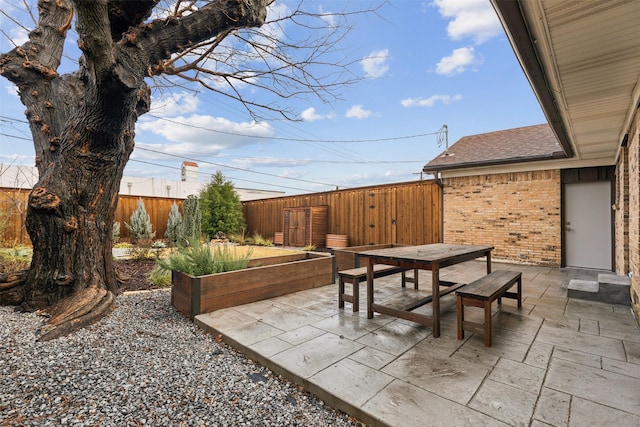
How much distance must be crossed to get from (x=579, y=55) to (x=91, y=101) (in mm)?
4521

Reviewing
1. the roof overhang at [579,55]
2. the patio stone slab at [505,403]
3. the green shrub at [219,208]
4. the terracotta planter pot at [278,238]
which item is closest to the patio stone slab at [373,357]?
the patio stone slab at [505,403]

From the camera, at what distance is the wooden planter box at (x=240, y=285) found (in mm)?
3189

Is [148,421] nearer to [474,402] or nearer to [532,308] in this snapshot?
[474,402]

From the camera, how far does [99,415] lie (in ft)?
5.18

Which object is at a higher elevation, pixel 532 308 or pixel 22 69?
pixel 22 69

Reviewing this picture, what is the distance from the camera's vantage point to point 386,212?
836cm

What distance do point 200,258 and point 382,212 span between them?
5.97 meters

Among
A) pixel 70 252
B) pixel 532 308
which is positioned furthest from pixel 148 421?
pixel 532 308

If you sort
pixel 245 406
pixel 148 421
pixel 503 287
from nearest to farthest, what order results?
pixel 148 421, pixel 245 406, pixel 503 287

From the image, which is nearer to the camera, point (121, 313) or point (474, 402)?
point (474, 402)

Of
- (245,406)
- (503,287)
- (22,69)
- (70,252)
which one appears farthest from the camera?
(22,69)

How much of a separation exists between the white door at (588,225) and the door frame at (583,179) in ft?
0.21

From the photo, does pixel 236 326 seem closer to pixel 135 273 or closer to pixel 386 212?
pixel 135 273

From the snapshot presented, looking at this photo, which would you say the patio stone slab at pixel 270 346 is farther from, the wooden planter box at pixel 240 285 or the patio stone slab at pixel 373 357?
the wooden planter box at pixel 240 285
